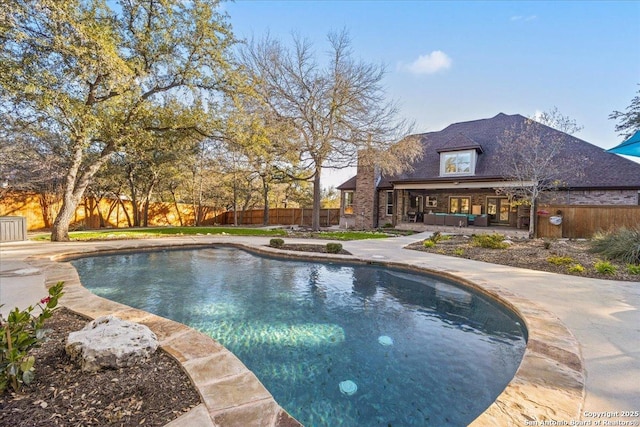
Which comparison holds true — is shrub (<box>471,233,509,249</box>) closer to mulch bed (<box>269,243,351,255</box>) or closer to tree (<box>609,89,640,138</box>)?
mulch bed (<box>269,243,351,255</box>)

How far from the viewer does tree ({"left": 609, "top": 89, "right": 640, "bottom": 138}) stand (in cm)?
1598

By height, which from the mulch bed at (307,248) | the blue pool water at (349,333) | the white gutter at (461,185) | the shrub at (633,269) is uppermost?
the white gutter at (461,185)

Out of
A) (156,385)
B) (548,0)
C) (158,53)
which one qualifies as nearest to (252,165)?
(158,53)

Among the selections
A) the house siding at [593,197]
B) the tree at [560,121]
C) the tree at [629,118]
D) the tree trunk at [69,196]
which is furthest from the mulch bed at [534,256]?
the tree trunk at [69,196]

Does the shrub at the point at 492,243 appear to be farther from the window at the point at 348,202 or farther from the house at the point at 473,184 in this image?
the window at the point at 348,202

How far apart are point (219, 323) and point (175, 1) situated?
11.4 meters

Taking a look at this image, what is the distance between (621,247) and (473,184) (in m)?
8.27

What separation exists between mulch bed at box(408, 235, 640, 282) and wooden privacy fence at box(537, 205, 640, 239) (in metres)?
2.87

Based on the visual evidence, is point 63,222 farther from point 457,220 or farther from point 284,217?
point 457,220

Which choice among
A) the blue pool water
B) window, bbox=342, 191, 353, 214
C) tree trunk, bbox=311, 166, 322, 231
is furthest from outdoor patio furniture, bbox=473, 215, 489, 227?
the blue pool water

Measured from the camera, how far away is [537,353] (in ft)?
9.20

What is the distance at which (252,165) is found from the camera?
16.1m

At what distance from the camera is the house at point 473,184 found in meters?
13.2

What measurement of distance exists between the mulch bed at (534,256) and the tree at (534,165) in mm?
2932
